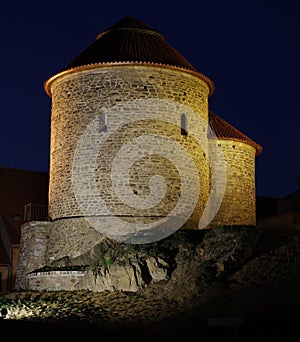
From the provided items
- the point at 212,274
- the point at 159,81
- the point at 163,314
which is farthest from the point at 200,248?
the point at 159,81

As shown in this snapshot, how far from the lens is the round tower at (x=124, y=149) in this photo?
27.7 meters

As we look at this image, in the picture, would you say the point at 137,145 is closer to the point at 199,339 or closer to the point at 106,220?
the point at 106,220

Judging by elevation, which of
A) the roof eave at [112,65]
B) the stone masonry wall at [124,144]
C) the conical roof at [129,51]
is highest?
the conical roof at [129,51]

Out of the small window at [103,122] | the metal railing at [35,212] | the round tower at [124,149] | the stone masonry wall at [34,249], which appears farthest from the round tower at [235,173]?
the stone masonry wall at [34,249]

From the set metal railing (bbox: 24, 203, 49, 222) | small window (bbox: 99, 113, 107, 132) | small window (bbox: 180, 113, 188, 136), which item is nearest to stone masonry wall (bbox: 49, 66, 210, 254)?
small window (bbox: 99, 113, 107, 132)

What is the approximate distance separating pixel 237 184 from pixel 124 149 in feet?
24.9

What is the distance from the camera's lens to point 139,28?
102 ft

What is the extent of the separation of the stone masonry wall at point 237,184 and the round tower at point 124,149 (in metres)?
3.26

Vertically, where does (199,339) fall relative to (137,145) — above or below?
below

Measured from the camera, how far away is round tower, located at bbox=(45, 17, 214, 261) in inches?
1090

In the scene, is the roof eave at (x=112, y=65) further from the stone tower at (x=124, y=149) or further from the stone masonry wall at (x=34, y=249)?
the stone masonry wall at (x=34, y=249)

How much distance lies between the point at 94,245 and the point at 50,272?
2.09 m

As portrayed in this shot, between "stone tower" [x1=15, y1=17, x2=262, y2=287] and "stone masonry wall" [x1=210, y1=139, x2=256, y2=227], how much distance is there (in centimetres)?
264

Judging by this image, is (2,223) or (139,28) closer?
(139,28)
